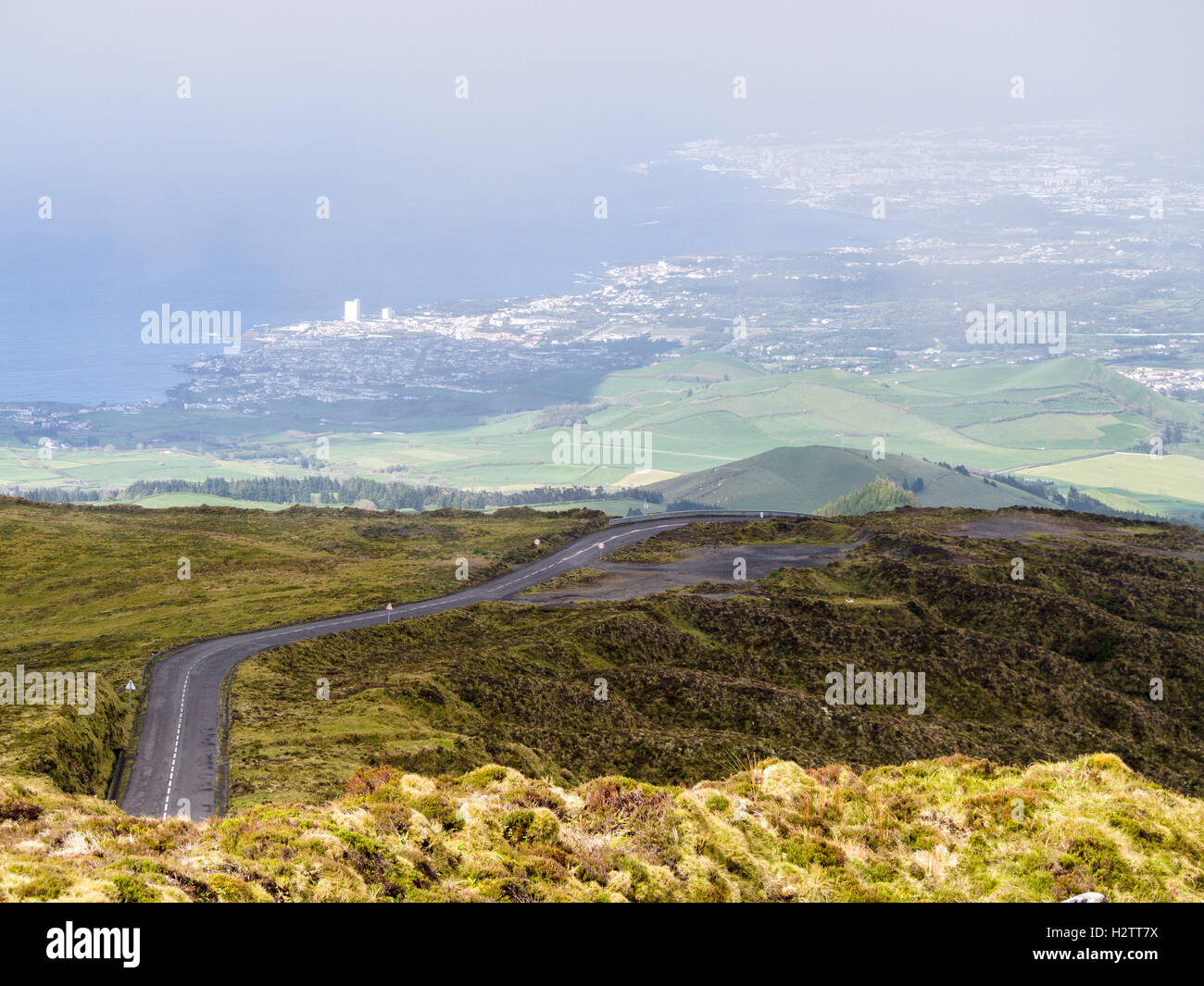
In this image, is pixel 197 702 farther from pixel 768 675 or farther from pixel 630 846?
pixel 768 675

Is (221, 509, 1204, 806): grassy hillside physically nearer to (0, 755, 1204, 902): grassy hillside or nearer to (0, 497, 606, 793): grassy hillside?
(0, 497, 606, 793): grassy hillside

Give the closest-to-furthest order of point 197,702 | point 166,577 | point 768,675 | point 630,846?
point 630,846 < point 197,702 < point 768,675 < point 166,577

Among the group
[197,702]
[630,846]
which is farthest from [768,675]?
[630,846]

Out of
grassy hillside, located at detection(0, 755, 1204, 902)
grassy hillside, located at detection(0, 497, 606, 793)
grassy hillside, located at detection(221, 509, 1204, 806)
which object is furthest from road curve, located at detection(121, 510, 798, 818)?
grassy hillside, located at detection(0, 755, 1204, 902)
